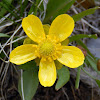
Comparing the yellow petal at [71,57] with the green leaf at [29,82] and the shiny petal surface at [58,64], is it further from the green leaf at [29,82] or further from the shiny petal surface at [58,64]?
the green leaf at [29,82]

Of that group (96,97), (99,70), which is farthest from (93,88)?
(99,70)

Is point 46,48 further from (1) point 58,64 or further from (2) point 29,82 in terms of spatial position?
(2) point 29,82

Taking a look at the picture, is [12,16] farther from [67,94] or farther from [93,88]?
[93,88]

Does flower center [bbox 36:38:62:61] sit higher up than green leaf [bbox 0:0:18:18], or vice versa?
green leaf [bbox 0:0:18:18]

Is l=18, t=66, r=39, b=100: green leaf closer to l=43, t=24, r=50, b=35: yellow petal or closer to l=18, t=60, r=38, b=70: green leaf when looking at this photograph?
l=18, t=60, r=38, b=70: green leaf

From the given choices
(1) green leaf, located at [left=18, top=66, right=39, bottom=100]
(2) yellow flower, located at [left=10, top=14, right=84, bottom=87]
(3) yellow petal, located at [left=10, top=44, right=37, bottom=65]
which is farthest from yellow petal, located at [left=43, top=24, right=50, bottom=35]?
(1) green leaf, located at [left=18, top=66, right=39, bottom=100]

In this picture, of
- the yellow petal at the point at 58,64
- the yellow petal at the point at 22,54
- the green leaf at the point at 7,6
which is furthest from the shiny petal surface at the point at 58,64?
the green leaf at the point at 7,6

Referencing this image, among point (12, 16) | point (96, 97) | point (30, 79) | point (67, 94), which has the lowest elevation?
point (96, 97)

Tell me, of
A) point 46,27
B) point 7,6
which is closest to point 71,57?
point 46,27
